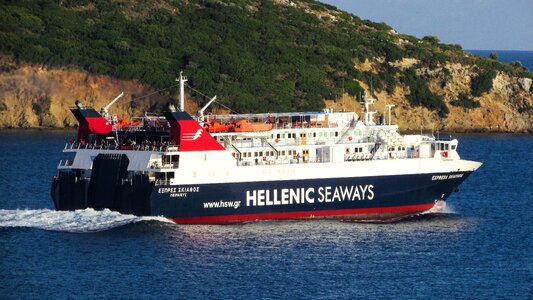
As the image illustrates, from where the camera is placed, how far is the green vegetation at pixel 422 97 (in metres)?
151

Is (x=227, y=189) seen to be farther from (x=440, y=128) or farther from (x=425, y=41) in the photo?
(x=425, y=41)

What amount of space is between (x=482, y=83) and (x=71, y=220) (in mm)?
89372

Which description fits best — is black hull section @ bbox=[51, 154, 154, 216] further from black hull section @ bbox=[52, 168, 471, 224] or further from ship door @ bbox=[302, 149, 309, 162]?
ship door @ bbox=[302, 149, 309, 162]

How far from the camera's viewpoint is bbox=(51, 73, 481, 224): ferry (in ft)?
243

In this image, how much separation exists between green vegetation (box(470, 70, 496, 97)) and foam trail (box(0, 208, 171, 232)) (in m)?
86.2

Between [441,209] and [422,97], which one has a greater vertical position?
[422,97]

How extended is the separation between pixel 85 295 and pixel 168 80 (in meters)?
84.4

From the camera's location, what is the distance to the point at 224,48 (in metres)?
152

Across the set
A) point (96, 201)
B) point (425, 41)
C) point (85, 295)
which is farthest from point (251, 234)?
point (425, 41)

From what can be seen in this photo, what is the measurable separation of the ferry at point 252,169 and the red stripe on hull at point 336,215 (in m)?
0.05

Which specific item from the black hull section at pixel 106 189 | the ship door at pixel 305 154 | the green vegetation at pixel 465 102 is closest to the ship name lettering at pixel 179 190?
the black hull section at pixel 106 189

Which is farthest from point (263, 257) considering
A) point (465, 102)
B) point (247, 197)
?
point (465, 102)

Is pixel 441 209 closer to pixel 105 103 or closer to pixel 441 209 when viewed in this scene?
pixel 441 209

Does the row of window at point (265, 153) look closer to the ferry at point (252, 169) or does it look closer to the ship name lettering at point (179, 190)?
the ferry at point (252, 169)
